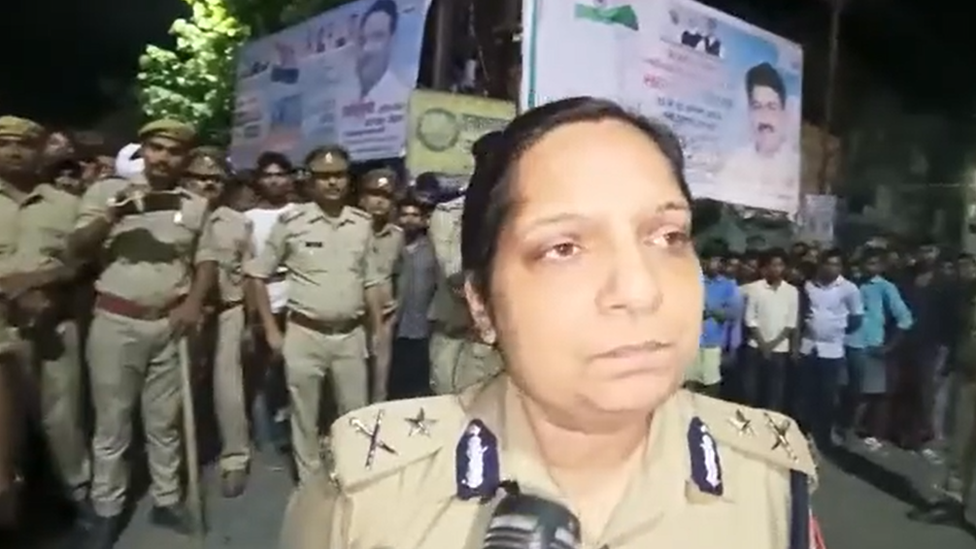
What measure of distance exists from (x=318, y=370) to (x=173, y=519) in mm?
152

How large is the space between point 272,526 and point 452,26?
40 cm

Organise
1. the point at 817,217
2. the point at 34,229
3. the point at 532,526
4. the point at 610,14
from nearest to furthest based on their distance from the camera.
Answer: the point at 532,526 → the point at 34,229 → the point at 610,14 → the point at 817,217

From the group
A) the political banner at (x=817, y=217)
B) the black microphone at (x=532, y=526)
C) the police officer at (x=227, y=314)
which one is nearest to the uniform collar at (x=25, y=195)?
the police officer at (x=227, y=314)

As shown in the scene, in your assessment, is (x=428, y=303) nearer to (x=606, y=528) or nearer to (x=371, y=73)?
(x=371, y=73)

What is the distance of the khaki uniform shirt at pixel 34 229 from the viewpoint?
30.0 inches

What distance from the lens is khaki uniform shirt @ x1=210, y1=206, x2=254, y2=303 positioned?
0.81 metres

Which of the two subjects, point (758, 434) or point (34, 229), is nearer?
point (758, 434)

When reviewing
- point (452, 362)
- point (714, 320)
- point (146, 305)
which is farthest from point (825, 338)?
point (146, 305)

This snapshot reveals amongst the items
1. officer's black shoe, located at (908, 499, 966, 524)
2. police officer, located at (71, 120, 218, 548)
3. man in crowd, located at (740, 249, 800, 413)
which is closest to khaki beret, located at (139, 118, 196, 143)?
police officer, located at (71, 120, 218, 548)

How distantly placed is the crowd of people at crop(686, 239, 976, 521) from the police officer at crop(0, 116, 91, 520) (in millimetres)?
505

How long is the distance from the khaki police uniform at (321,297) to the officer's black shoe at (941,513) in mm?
549

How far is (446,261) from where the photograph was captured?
843 mm

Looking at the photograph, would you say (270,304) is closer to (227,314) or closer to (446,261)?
(227,314)

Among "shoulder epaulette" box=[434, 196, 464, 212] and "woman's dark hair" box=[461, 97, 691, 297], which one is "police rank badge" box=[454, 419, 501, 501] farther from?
"shoulder epaulette" box=[434, 196, 464, 212]
